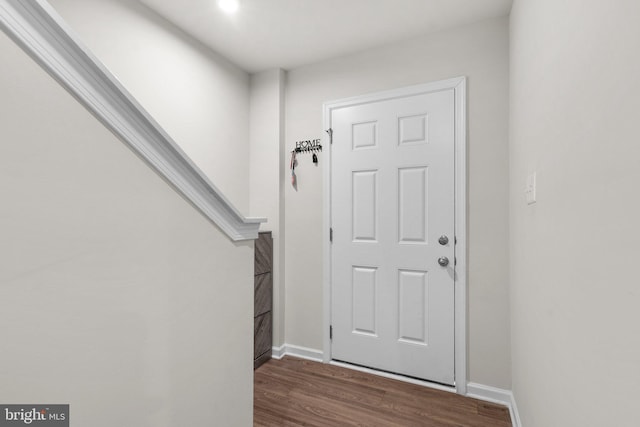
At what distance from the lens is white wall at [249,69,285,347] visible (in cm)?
274

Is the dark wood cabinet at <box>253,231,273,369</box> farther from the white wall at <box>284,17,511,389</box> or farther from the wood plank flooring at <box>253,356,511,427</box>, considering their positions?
the white wall at <box>284,17,511,389</box>

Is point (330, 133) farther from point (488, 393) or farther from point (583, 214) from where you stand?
point (488, 393)

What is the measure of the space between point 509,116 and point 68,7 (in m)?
2.60

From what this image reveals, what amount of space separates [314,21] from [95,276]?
206 cm

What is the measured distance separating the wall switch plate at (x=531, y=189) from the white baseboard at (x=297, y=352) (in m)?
1.98

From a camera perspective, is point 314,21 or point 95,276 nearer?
point 95,276

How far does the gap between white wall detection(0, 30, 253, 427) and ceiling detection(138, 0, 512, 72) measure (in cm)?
162

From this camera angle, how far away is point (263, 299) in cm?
263

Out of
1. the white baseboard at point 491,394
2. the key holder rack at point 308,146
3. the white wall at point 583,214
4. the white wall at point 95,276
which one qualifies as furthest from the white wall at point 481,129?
the white wall at point 95,276

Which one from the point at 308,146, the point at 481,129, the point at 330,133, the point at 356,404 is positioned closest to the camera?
the point at 356,404

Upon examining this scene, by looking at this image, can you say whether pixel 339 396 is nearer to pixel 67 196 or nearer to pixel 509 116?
pixel 67 196

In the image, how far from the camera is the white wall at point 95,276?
689 millimetres

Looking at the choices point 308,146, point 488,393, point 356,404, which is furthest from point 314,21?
point 488,393

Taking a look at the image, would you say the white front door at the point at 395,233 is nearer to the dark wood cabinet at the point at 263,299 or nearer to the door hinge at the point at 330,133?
the door hinge at the point at 330,133
